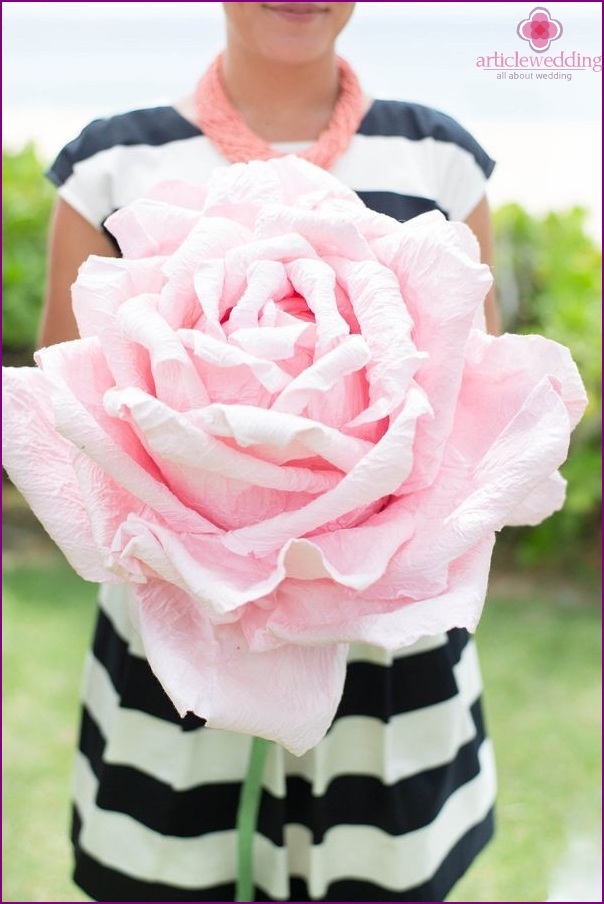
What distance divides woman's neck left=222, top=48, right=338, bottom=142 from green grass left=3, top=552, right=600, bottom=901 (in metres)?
1.06

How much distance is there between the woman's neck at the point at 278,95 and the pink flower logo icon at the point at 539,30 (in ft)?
0.49

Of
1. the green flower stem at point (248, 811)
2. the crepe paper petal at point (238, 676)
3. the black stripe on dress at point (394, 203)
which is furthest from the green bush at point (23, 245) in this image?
the crepe paper petal at point (238, 676)

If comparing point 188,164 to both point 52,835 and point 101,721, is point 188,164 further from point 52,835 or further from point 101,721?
point 52,835

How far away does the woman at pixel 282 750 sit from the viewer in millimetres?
707

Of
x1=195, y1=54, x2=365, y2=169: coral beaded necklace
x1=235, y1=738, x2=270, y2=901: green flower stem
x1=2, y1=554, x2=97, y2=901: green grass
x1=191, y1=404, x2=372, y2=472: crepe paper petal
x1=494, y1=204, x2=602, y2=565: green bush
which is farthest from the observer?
x1=494, y1=204, x2=602, y2=565: green bush

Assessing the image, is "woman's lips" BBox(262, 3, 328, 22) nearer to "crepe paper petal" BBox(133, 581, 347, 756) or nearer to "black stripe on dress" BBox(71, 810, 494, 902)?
"crepe paper petal" BBox(133, 581, 347, 756)

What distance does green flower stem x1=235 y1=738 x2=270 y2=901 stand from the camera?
1.91ft

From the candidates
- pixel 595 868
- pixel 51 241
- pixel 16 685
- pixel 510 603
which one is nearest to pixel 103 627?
pixel 51 241

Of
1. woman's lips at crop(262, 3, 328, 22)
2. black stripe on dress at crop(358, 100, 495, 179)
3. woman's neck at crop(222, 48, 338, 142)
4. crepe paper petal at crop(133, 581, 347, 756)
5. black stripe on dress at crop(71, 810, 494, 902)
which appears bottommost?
→ black stripe on dress at crop(71, 810, 494, 902)

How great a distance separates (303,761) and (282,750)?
1.3 inches

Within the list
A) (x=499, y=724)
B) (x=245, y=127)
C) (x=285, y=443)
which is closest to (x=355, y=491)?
(x=285, y=443)

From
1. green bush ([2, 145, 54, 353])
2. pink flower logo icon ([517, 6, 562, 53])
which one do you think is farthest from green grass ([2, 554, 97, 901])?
pink flower logo icon ([517, 6, 562, 53])

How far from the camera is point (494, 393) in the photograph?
1.52ft

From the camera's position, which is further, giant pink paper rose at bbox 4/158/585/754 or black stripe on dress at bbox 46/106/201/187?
black stripe on dress at bbox 46/106/201/187
